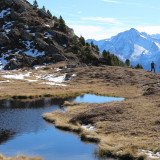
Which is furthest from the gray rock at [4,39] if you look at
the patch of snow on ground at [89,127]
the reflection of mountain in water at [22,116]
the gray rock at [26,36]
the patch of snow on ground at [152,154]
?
the patch of snow on ground at [152,154]

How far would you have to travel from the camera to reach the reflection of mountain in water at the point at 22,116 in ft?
102

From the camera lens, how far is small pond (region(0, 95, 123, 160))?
22.8 m

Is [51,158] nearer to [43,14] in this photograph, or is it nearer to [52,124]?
[52,124]

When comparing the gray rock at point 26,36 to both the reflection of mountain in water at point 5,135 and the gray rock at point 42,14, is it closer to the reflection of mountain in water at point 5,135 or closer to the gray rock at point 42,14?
the gray rock at point 42,14

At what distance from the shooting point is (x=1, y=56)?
126 m

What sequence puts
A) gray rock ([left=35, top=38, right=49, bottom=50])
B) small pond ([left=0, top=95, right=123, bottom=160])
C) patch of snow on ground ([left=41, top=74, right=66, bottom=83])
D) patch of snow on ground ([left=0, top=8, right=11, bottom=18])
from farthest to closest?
patch of snow on ground ([left=0, top=8, right=11, bottom=18])
gray rock ([left=35, top=38, right=49, bottom=50])
patch of snow on ground ([left=41, top=74, right=66, bottom=83])
small pond ([left=0, top=95, right=123, bottom=160])

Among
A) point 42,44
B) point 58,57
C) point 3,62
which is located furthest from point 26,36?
point 3,62

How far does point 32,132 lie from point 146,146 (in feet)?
48.7

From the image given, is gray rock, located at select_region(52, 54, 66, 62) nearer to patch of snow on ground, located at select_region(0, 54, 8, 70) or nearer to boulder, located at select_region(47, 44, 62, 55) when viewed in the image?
boulder, located at select_region(47, 44, 62, 55)

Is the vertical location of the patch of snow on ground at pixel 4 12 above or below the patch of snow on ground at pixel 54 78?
above

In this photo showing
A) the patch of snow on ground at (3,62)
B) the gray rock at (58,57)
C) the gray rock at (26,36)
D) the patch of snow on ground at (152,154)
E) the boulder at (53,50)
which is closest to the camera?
the patch of snow on ground at (152,154)

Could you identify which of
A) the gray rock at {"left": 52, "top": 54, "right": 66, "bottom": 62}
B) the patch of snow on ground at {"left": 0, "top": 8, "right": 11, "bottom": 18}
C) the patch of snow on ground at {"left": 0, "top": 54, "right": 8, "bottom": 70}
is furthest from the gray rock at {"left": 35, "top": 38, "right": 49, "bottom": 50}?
the patch of snow on ground at {"left": 0, "top": 8, "right": 11, "bottom": 18}

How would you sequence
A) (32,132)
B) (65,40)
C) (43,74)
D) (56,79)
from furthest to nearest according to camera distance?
(65,40), (43,74), (56,79), (32,132)

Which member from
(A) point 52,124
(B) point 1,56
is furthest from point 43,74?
(A) point 52,124
